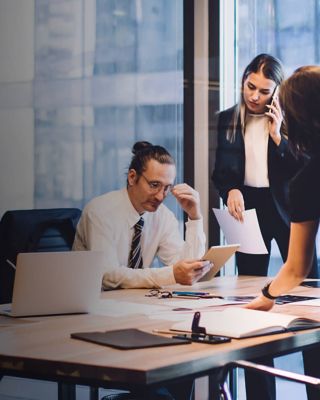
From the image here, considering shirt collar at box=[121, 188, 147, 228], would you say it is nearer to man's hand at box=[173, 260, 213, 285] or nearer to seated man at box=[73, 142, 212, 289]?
seated man at box=[73, 142, 212, 289]

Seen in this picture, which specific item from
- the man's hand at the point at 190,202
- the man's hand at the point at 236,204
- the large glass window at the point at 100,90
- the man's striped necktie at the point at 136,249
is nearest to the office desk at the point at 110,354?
the man's striped necktie at the point at 136,249

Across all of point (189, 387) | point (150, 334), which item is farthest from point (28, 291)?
point (189, 387)

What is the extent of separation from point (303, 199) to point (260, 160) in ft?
5.28

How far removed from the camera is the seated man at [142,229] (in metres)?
3.97

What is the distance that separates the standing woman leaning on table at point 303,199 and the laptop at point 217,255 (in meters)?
0.40

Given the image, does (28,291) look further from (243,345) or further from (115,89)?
(115,89)

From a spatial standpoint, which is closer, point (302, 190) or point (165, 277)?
point (302, 190)

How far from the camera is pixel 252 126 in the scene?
515cm

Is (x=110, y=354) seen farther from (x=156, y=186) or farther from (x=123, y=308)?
(x=156, y=186)

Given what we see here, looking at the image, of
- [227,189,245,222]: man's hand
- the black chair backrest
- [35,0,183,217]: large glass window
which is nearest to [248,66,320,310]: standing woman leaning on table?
[227,189,245,222]: man's hand

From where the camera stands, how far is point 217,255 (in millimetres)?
3963

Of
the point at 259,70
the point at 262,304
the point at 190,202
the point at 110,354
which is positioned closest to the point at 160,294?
the point at 262,304

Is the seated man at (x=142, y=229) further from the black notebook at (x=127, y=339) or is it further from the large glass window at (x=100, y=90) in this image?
the black notebook at (x=127, y=339)

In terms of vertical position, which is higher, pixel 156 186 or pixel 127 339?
pixel 156 186
